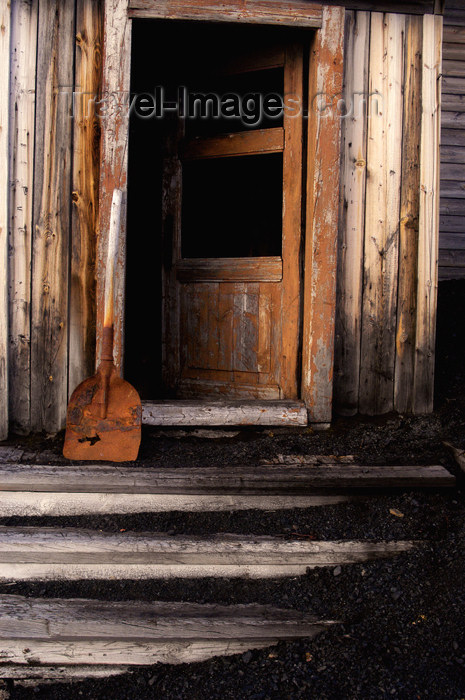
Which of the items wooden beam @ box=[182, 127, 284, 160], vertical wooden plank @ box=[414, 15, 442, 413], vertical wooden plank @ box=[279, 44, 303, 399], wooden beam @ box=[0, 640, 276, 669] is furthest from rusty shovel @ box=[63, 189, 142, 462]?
vertical wooden plank @ box=[414, 15, 442, 413]

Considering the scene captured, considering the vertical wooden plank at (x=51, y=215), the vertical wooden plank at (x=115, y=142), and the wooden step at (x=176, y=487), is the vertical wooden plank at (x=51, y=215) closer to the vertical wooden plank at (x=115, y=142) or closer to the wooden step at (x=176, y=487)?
the vertical wooden plank at (x=115, y=142)

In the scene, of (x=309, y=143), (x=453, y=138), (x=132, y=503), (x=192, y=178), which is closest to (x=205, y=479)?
(x=132, y=503)

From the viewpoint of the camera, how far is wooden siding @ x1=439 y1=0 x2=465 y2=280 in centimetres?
643

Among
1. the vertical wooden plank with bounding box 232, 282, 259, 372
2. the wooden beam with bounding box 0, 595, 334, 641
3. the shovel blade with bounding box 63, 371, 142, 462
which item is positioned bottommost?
the wooden beam with bounding box 0, 595, 334, 641

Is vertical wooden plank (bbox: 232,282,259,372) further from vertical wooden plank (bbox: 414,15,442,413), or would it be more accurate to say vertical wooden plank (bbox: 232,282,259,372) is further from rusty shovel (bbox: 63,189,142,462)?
rusty shovel (bbox: 63,189,142,462)

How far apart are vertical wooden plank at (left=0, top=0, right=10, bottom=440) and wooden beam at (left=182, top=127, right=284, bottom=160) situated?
135cm

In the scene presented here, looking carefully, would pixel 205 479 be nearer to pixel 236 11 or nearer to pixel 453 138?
pixel 236 11

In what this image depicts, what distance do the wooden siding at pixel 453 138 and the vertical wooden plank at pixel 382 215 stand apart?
10.5ft

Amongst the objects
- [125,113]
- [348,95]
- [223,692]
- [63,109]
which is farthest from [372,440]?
[63,109]

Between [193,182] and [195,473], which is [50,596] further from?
[193,182]

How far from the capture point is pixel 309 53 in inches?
138

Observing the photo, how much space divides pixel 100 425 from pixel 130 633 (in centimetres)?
111

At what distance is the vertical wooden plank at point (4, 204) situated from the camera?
318cm

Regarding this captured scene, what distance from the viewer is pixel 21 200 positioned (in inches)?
127
